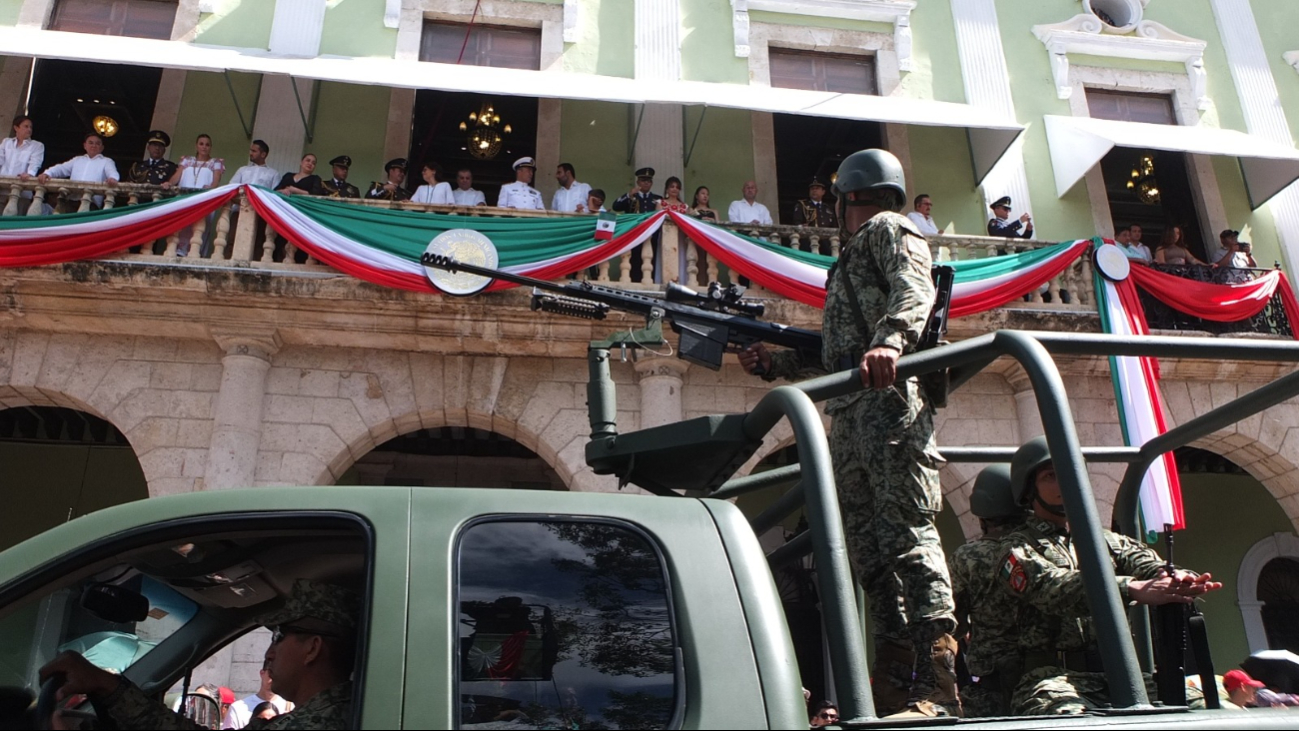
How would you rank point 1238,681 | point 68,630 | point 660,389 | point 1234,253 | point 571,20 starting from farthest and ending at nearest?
1. point 571,20
2. point 1234,253
3. point 660,389
4. point 1238,681
5. point 68,630

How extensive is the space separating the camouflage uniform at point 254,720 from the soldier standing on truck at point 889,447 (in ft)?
4.44

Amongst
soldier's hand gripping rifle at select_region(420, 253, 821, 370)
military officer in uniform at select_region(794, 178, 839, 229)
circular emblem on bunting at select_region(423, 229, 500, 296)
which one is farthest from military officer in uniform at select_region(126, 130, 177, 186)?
soldier's hand gripping rifle at select_region(420, 253, 821, 370)

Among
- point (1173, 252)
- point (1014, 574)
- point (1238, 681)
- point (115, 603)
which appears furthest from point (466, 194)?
point (115, 603)

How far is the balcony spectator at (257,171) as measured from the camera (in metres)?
11.0

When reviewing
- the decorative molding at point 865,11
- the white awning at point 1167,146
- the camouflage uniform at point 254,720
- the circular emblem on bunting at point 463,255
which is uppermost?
the decorative molding at point 865,11

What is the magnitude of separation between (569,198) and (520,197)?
575 mm

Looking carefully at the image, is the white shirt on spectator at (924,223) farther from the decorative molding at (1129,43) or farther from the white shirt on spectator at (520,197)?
the white shirt on spectator at (520,197)

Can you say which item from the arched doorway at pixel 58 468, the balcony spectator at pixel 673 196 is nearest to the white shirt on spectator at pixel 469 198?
the balcony spectator at pixel 673 196

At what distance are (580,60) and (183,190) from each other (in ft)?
15.8

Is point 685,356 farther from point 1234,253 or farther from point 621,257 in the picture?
point 1234,253

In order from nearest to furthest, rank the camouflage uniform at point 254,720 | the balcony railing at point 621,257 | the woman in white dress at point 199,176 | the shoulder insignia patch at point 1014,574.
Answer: the camouflage uniform at point 254,720 < the shoulder insignia patch at point 1014,574 < the balcony railing at point 621,257 < the woman in white dress at point 199,176

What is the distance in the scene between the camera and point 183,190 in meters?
10.2

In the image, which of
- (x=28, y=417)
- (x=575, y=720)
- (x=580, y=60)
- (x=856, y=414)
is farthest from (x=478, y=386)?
(x=575, y=720)

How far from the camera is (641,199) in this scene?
11250 millimetres
